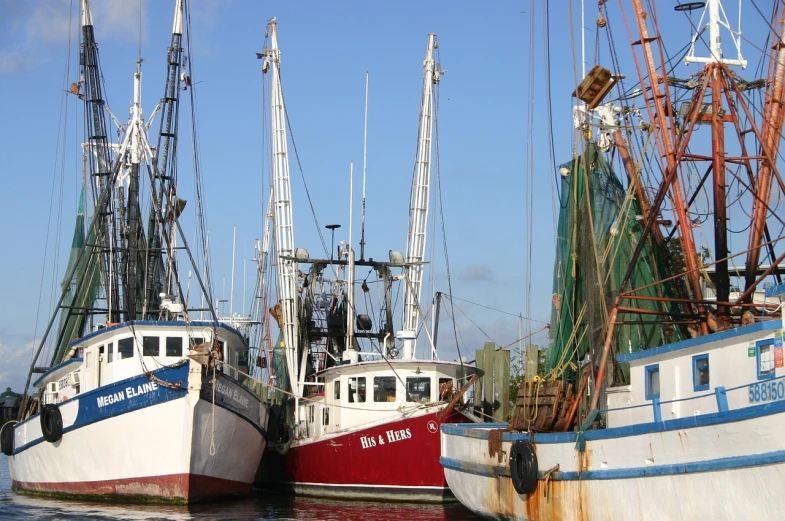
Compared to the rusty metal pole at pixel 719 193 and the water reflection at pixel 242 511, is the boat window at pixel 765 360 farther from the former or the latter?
the water reflection at pixel 242 511

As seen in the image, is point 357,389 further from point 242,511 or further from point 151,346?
point 151,346

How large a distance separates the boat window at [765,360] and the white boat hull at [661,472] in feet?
3.23

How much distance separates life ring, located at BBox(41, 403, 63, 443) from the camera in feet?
85.5

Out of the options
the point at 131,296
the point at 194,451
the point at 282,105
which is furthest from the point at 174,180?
the point at 194,451

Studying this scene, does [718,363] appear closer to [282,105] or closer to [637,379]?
[637,379]

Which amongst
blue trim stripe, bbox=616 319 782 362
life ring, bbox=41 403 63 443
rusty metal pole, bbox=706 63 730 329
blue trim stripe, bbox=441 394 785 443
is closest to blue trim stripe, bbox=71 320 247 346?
life ring, bbox=41 403 63 443

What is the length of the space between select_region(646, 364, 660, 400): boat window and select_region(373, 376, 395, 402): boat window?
10471mm

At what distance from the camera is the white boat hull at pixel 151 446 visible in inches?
945

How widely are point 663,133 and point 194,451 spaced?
12788 mm

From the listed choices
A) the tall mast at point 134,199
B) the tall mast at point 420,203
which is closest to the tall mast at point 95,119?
the tall mast at point 134,199

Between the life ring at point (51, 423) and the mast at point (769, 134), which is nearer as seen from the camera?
the mast at point (769, 134)

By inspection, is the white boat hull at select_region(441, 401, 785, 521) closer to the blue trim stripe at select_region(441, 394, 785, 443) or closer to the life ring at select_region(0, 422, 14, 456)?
the blue trim stripe at select_region(441, 394, 785, 443)

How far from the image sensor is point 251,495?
2931 cm

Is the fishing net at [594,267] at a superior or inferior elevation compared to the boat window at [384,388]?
superior
